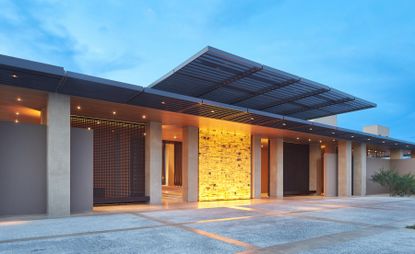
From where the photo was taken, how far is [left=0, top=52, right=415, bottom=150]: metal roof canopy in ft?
28.3

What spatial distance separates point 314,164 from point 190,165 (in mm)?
12318

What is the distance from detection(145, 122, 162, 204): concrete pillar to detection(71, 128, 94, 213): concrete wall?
3.38 meters

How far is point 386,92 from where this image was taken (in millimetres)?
118312

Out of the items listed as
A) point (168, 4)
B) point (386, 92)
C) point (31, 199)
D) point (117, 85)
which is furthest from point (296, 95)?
point (386, 92)

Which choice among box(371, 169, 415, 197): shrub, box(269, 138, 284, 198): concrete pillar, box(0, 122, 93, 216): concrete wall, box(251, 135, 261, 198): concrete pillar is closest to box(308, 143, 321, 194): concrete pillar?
box(371, 169, 415, 197): shrub

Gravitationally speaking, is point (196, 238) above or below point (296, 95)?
below

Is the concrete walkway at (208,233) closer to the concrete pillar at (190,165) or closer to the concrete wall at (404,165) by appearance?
the concrete pillar at (190,165)

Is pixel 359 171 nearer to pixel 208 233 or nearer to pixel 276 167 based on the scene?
pixel 276 167

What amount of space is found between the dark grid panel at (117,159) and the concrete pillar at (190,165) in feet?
7.19

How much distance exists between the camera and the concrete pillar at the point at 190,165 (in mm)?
16781

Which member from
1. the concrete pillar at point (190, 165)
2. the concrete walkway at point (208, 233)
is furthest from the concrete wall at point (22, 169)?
the concrete pillar at point (190, 165)

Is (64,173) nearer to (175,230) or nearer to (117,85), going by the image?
(117,85)

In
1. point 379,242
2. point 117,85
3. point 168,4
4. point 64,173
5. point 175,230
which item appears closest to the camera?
point 379,242

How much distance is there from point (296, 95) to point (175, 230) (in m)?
10.4
